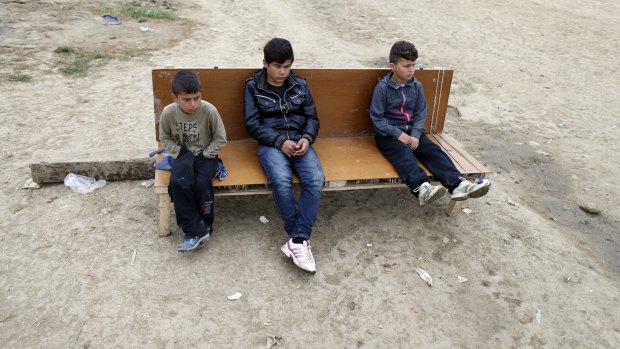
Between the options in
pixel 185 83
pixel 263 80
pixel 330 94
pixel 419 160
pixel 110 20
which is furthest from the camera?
pixel 110 20

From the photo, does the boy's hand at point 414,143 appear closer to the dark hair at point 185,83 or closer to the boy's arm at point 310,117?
the boy's arm at point 310,117

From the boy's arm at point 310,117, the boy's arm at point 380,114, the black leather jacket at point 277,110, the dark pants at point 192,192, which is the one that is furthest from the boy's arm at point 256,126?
the boy's arm at point 380,114

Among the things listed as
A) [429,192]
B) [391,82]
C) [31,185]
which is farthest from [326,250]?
[31,185]

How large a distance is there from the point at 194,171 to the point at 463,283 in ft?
7.77

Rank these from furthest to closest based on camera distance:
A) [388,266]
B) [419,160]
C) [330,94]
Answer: [330,94]
[419,160]
[388,266]

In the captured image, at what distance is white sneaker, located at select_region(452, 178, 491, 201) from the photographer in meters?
3.92

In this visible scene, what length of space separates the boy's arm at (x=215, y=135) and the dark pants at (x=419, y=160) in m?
1.58

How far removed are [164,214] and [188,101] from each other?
3.16 feet

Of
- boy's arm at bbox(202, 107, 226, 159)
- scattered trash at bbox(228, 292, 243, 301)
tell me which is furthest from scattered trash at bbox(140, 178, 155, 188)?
scattered trash at bbox(228, 292, 243, 301)

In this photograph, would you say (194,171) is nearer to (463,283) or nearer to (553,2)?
(463,283)

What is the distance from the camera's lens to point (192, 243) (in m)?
3.73

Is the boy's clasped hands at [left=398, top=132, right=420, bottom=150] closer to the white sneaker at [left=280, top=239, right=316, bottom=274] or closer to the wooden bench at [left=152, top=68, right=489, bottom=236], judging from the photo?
the wooden bench at [left=152, top=68, right=489, bottom=236]

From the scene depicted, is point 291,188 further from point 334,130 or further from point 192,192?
point 334,130

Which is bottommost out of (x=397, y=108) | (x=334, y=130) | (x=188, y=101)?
(x=334, y=130)
